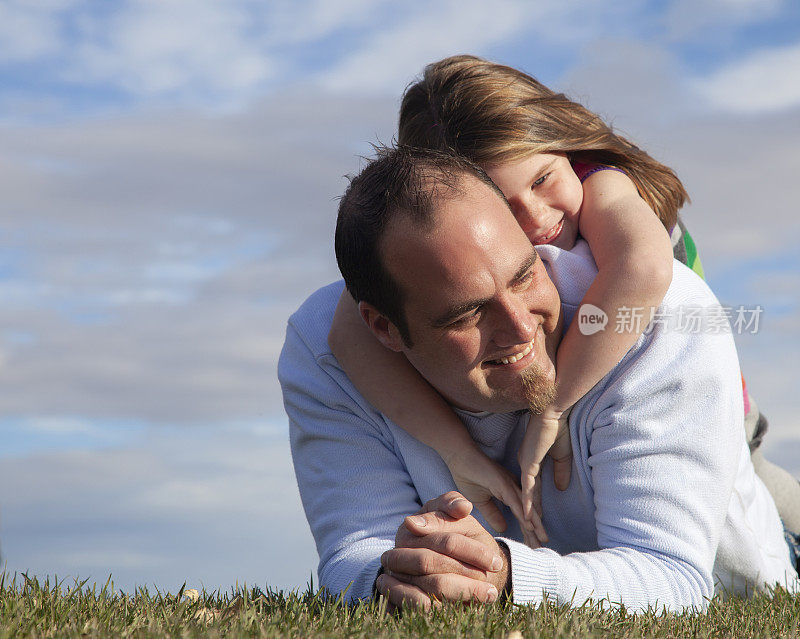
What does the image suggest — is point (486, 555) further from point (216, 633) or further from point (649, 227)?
point (649, 227)

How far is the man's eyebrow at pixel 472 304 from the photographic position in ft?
12.0

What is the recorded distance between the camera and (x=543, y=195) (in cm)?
445

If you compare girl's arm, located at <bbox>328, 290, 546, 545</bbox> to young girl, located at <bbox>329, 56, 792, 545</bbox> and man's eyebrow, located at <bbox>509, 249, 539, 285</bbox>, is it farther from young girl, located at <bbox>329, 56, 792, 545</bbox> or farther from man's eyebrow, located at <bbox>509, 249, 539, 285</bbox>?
man's eyebrow, located at <bbox>509, 249, 539, 285</bbox>

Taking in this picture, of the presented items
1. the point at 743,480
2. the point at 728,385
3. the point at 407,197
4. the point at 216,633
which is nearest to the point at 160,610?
the point at 216,633

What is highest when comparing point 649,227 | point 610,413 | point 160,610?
point 649,227

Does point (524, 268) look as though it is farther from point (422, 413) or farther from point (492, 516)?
point (492, 516)

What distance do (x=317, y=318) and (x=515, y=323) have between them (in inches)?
57.4

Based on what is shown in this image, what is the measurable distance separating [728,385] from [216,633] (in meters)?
2.52

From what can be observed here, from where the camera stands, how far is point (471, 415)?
13.6ft

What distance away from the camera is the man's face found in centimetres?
363

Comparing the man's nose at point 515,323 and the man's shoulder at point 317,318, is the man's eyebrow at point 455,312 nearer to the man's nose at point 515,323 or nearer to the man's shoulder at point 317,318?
the man's nose at point 515,323

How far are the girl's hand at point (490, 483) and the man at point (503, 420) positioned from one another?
0.16 metres

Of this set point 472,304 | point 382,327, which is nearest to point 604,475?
point 472,304

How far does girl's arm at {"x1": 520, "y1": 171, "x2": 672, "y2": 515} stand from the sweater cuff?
26.7 inches
